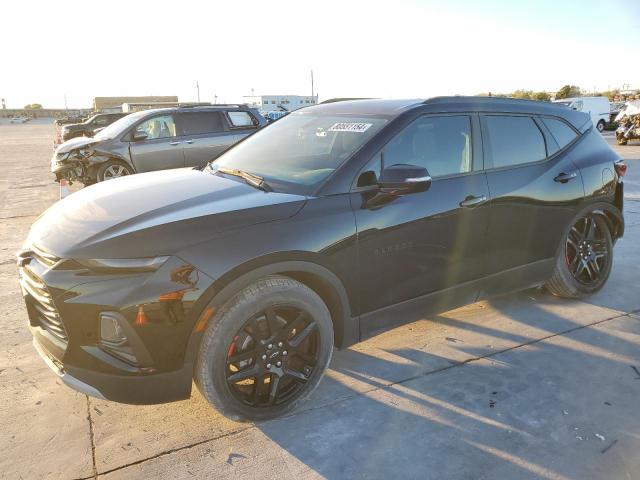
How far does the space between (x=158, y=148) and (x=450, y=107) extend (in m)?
7.67

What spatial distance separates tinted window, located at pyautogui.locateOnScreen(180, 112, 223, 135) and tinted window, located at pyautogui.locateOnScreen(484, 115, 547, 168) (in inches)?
291

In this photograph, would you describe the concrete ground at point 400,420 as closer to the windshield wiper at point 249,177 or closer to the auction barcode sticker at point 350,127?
the windshield wiper at point 249,177

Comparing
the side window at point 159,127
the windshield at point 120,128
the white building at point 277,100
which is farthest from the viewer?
the white building at point 277,100

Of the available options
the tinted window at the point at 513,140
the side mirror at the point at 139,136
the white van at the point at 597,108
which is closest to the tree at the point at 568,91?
the white van at the point at 597,108

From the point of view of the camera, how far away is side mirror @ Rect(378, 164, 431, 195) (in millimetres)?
2758

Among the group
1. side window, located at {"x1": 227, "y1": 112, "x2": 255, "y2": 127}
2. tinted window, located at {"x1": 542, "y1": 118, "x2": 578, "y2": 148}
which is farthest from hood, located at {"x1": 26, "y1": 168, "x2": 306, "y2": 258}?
side window, located at {"x1": 227, "y1": 112, "x2": 255, "y2": 127}

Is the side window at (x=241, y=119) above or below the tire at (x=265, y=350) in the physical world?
above

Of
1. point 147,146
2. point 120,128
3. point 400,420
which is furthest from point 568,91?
point 400,420

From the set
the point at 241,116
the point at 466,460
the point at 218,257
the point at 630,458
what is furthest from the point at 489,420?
the point at 241,116

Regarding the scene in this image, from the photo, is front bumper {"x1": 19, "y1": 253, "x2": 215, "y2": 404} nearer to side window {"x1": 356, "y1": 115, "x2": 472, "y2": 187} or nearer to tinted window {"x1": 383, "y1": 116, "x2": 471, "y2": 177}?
side window {"x1": 356, "y1": 115, "x2": 472, "y2": 187}

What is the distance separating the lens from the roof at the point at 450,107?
10.9 feet

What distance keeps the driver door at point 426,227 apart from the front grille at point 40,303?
1611 millimetres

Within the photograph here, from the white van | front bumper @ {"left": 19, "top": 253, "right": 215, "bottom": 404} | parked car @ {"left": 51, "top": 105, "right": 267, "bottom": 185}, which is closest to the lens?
front bumper @ {"left": 19, "top": 253, "right": 215, "bottom": 404}

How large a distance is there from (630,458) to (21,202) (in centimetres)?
989
